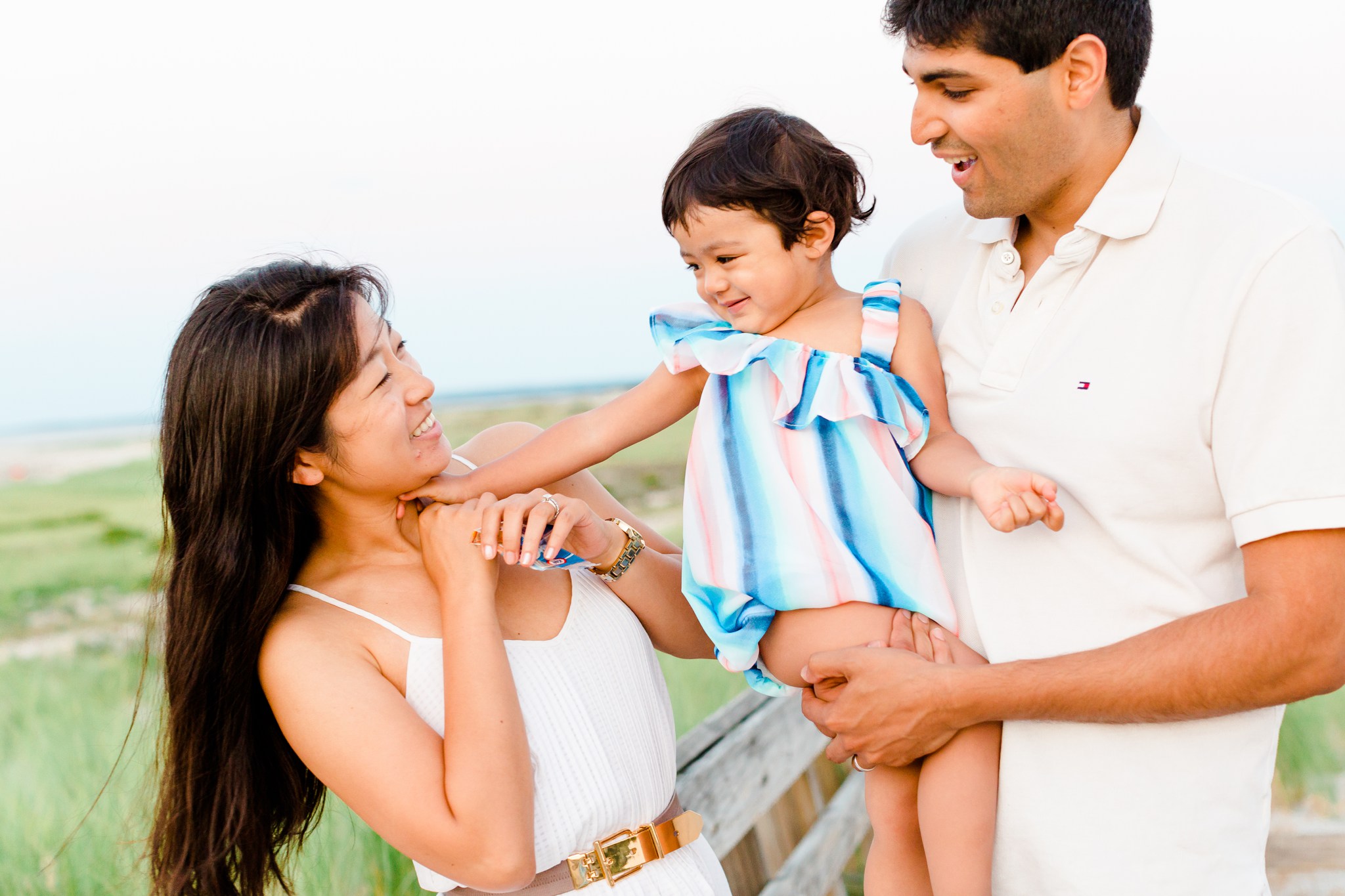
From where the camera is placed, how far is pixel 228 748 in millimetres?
1885

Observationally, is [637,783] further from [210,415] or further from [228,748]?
[210,415]

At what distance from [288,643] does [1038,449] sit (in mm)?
1310

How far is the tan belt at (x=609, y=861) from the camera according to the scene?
1871 millimetres

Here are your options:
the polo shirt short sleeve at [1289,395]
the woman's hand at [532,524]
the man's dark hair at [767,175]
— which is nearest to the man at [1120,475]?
the polo shirt short sleeve at [1289,395]

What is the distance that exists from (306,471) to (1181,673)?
1.50m

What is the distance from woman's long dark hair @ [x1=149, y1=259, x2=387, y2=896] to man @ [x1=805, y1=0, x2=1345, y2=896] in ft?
3.30

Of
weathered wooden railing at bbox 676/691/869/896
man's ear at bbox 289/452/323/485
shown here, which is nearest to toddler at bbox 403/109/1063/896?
man's ear at bbox 289/452/323/485

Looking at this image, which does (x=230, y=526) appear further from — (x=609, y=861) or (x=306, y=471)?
(x=609, y=861)

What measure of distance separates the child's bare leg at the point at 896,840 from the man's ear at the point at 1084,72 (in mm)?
1250

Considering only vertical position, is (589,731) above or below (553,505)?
below

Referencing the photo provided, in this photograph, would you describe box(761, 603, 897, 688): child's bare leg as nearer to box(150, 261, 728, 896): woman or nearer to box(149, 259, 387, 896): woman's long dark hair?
box(150, 261, 728, 896): woman

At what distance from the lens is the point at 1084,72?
1.84m

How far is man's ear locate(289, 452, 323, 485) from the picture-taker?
6.31 feet

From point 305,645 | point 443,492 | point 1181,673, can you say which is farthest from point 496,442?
point 1181,673
